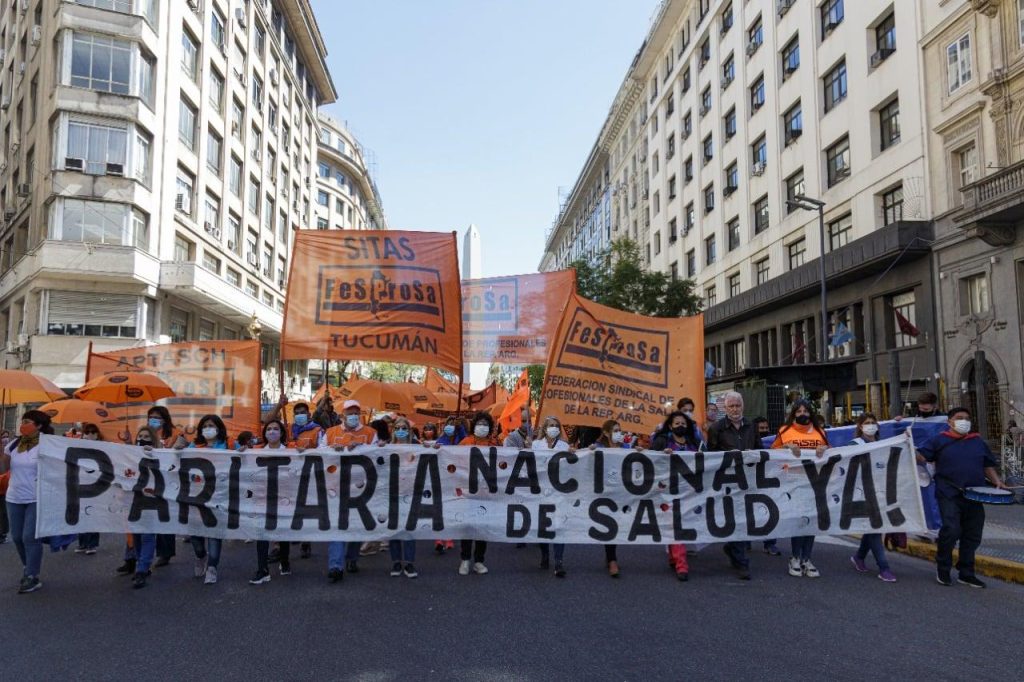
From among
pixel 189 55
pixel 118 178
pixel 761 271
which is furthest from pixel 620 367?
pixel 189 55

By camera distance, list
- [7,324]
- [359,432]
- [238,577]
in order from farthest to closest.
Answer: [7,324], [359,432], [238,577]

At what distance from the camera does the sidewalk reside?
7.72 metres

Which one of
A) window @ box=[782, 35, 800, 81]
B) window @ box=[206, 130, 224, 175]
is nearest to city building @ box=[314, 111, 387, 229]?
window @ box=[206, 130, 224, 175]

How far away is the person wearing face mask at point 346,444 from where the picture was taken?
748 cm

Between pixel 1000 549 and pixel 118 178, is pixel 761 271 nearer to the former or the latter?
pixel 118 178

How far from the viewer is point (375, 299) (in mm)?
9844

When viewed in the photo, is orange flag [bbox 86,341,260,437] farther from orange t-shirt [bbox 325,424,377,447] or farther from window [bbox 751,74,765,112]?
window [bbox 751,74,765,112]

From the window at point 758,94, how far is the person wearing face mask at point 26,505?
33488 mm

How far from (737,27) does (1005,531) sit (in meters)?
32.2

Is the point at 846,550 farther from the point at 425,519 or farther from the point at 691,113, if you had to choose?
the point at 691,113

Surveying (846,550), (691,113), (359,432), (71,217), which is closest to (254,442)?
(359,432)

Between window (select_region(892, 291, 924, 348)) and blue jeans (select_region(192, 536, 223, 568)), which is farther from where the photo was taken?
window (select_region(892, 291, 924, 348))

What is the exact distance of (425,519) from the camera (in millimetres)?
7758

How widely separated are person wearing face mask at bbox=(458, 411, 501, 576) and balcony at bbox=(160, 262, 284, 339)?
17.5 m
